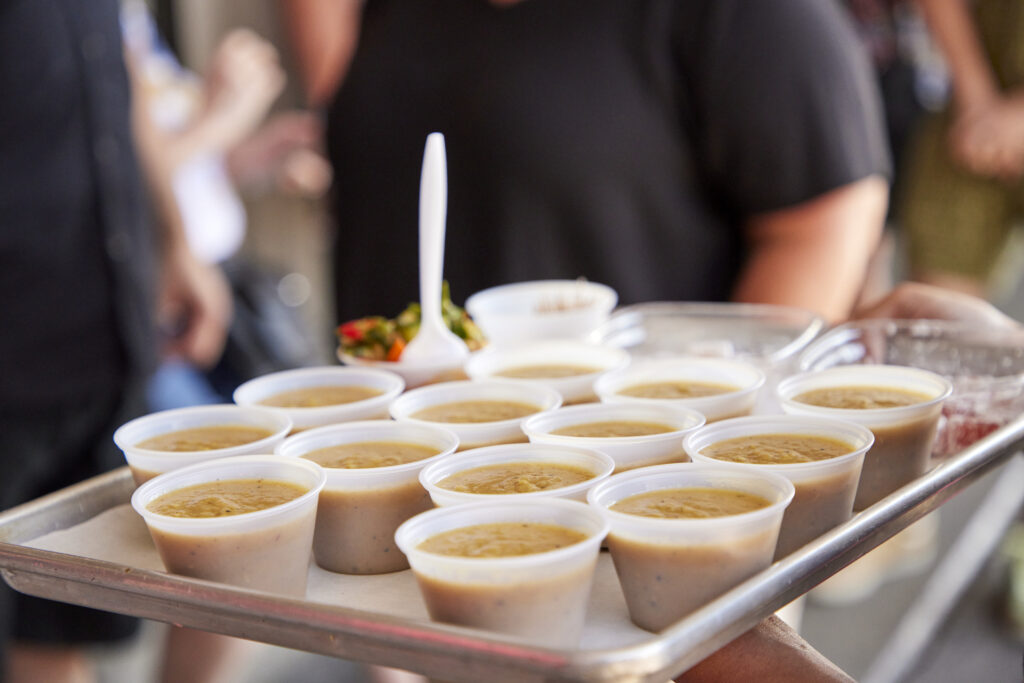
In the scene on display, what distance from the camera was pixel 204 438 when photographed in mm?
1356

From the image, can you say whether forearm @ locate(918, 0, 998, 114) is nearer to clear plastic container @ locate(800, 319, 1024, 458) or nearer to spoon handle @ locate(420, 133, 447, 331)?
clear plastic container @ locate(800, 319, 1024, 458)

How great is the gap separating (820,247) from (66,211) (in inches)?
70.4

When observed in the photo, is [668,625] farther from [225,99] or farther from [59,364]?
[225,99]

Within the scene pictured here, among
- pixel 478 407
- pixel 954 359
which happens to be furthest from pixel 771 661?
pixel 954 359

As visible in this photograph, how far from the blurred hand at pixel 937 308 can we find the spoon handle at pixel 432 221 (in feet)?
2.47

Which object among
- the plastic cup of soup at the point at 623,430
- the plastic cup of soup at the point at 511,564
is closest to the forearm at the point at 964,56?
the plastic cup of soup at the point at 623,430

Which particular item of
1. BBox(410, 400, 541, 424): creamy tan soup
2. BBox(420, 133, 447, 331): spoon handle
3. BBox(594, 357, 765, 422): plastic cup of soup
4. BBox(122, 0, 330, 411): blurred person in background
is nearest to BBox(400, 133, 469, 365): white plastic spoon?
BBox(420, 133, 447, 331): spoon handle

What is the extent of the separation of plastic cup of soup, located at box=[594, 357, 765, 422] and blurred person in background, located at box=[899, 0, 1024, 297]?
2320mm

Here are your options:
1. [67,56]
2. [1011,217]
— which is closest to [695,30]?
[67,56]

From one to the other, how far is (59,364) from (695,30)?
5.71ft

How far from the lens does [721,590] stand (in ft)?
3.19

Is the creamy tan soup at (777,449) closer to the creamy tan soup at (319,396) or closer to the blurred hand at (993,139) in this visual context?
the creamy tan soup at (319,396)

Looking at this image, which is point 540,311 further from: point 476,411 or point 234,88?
point 234,88

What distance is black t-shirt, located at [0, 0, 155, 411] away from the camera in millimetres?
2424
